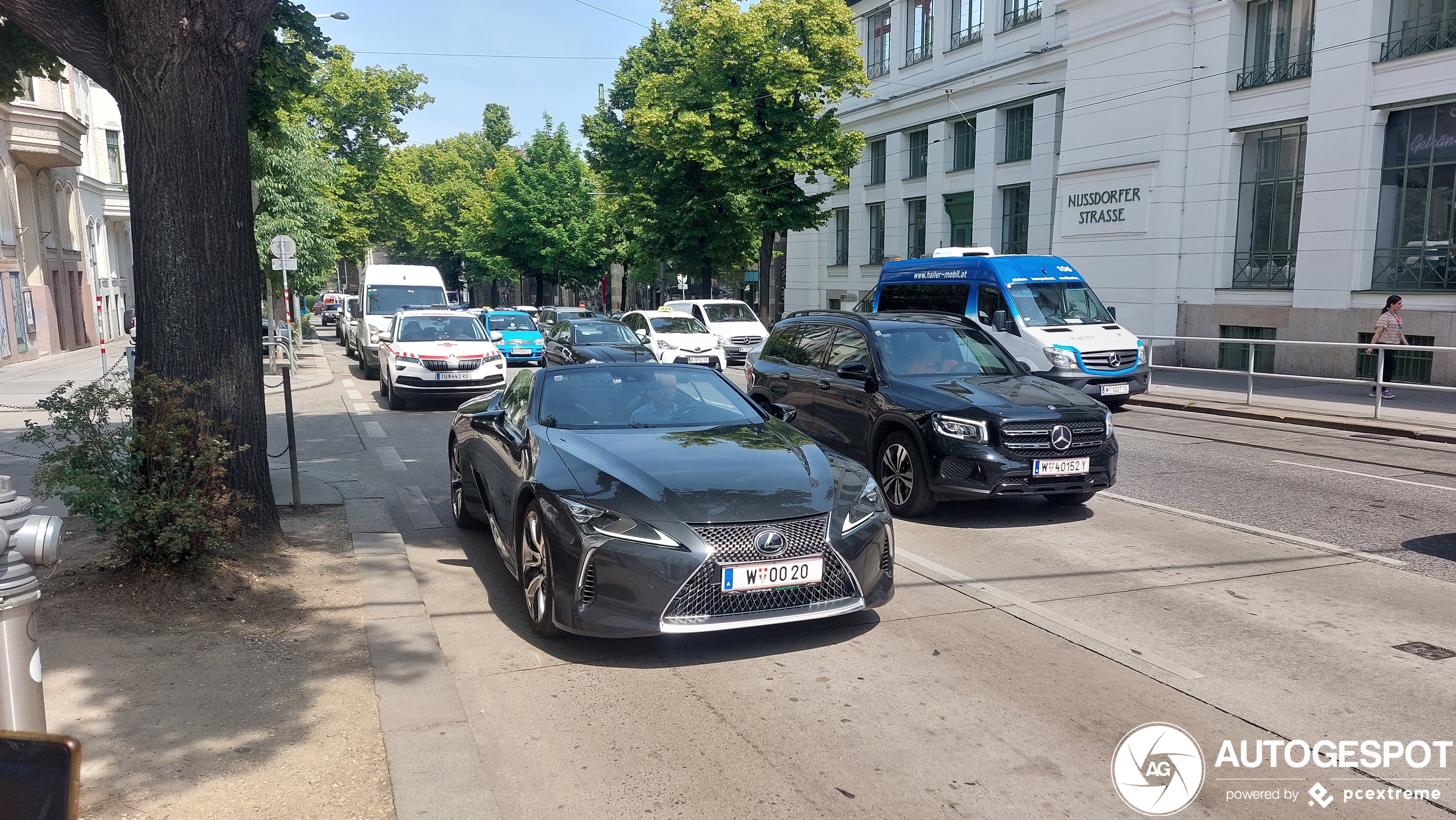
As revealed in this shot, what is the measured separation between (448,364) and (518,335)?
10.5m

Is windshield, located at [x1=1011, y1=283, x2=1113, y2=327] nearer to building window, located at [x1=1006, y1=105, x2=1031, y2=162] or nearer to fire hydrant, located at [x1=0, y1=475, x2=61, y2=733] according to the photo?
building window, located at [x1=1006, y1=105, x2=1031, y2=162]

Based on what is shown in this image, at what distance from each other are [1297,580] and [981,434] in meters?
2.33

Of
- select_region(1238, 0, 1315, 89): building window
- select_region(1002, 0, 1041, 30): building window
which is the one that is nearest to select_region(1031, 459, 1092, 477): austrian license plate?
select_region(1238, 0, 1315, 89): building window

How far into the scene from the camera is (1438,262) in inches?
718

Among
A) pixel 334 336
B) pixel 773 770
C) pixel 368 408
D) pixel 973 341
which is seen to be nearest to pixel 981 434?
pixel 973 341

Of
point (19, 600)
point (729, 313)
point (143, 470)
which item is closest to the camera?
point (19, 600)

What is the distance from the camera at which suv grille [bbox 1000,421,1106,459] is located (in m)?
7.76

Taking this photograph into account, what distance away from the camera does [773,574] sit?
4.83 m

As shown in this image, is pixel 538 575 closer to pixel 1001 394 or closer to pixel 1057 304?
pixel 1001 394

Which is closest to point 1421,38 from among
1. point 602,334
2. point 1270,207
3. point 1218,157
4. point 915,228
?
point 1270,207

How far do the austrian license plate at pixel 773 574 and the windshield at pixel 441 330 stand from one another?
1362cm

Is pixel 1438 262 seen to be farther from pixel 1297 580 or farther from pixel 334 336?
pixel 334 336

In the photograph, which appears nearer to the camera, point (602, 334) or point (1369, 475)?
point (1369, 475)

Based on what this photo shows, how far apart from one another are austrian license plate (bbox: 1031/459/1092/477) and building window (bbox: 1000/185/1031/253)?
22.7m
